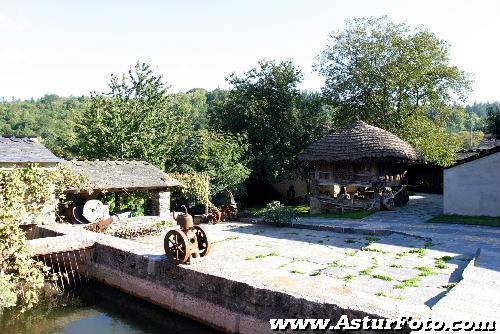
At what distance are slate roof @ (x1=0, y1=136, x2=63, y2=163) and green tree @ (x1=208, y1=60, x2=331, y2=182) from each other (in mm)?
12646

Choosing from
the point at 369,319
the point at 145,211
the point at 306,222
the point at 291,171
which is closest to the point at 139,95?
the point at 145,211

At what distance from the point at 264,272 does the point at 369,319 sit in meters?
4.46

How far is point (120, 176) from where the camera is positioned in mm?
19219

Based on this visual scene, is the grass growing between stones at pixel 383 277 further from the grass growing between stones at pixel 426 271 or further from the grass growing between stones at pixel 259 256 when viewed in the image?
the grass growing between stones at pixel 259 256

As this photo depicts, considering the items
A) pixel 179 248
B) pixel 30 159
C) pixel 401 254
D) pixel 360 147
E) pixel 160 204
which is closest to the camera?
pixel 179 248

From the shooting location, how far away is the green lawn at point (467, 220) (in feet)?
55.2

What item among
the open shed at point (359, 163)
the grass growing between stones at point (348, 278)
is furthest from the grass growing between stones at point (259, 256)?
the open shed at point (359, 163)

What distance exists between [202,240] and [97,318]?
316 centimetres

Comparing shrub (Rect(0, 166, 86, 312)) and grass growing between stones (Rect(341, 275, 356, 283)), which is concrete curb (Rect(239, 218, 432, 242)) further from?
shrub (Rect(0, 166, 86, 312))

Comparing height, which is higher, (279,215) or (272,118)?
(272,118)

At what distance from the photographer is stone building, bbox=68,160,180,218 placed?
1803cm

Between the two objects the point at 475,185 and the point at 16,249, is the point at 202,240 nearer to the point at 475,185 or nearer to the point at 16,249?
the point at 16,249

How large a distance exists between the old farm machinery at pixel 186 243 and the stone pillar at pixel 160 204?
30.3ft

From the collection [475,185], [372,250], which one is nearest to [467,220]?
[475,185]
